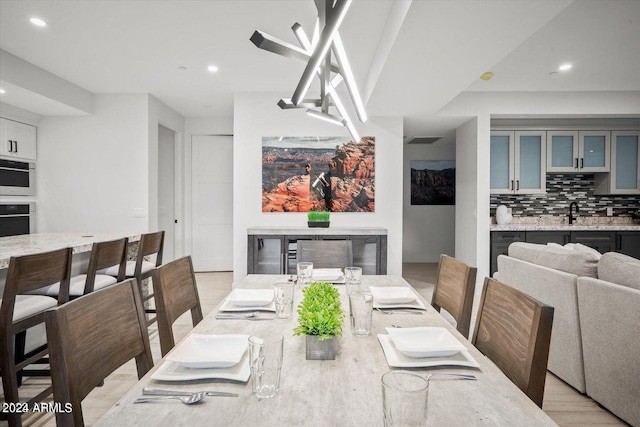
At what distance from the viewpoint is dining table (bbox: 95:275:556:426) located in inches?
28.7

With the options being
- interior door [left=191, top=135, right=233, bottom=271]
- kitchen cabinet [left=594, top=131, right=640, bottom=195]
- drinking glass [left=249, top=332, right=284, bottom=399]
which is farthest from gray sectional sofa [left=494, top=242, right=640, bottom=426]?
interior door [left=191, top=135, right=233, bottom=271]

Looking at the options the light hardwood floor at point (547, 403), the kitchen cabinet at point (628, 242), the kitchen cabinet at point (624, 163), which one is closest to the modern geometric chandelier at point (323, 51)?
the light hardwood floor at point (547, 403)

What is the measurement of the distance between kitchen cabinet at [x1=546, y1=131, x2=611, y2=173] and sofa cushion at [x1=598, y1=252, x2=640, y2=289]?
12.1ft

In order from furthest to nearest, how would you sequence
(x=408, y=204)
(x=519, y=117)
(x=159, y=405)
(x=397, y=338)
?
(x=408, y=204), (x=519, y=117), (x=397, y=338), (x=159, y=405)

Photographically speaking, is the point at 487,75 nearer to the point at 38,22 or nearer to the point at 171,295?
the point at 171,295

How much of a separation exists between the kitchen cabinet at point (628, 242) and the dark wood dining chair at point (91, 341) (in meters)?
5.87

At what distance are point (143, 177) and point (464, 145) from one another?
4448 millimetres

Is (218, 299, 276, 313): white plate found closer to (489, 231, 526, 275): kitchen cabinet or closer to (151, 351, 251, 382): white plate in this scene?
(151, 351, 251, 382): white plate

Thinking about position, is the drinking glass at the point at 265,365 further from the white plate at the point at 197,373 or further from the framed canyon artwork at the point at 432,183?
the framed canyon artwork at the point at 432,183

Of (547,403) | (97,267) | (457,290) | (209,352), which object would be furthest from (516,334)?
(97,267)

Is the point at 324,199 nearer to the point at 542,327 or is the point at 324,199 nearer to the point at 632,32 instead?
the point at 632,32

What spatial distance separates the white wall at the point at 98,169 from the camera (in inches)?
189

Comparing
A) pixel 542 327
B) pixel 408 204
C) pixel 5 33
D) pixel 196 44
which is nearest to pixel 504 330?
pixel 542 327

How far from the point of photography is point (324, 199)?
4.93 metres
